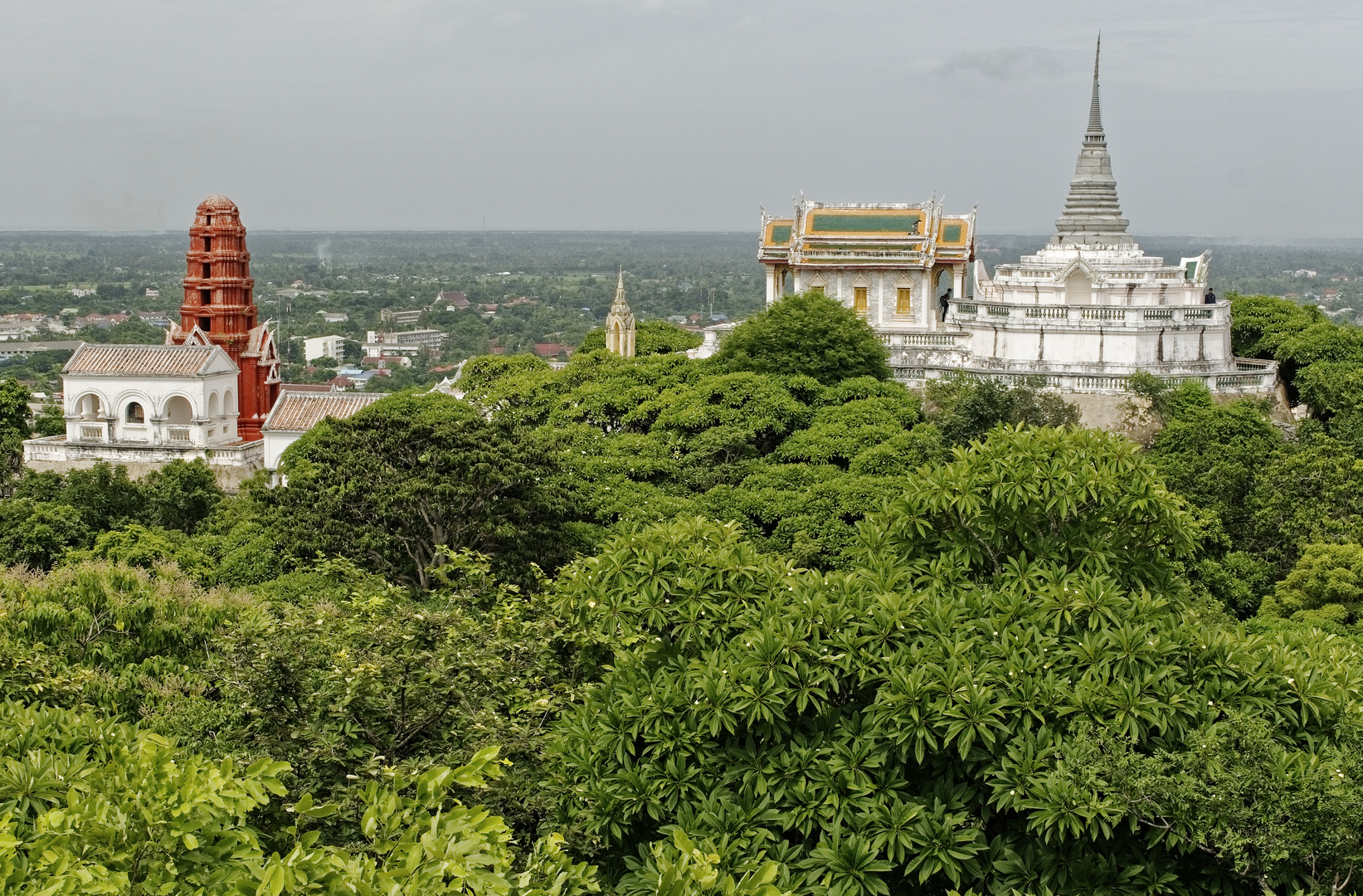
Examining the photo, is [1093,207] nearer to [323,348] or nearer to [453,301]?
[323,348]

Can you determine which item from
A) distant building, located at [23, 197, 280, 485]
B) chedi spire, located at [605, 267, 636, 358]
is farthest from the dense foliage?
distant building, located at [23, 197, 280, 485]

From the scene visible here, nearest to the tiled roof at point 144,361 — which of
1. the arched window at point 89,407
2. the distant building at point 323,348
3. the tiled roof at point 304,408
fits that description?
the arched window at point 89,407

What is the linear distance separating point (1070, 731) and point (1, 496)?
34.1m

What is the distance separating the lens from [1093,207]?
1575 inches

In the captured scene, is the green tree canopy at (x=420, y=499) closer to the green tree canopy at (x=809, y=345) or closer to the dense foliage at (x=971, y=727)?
the green tree canopy at (x=809, y=345)

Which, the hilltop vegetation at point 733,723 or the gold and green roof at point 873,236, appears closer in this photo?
the hilltop vegetation at point 733,723

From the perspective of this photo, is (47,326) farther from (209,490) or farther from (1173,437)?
(1173,437)

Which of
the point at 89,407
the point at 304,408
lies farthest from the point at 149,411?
the point at 304,408

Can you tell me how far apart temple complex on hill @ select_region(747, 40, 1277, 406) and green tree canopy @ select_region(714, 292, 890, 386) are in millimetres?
3520

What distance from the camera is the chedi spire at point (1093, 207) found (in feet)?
130

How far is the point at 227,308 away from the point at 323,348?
3102 inches

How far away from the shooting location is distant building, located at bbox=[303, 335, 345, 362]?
122 meters

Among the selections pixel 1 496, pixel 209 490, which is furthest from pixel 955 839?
pixel 1 496

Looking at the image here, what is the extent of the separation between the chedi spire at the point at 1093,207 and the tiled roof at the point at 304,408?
18.2m
